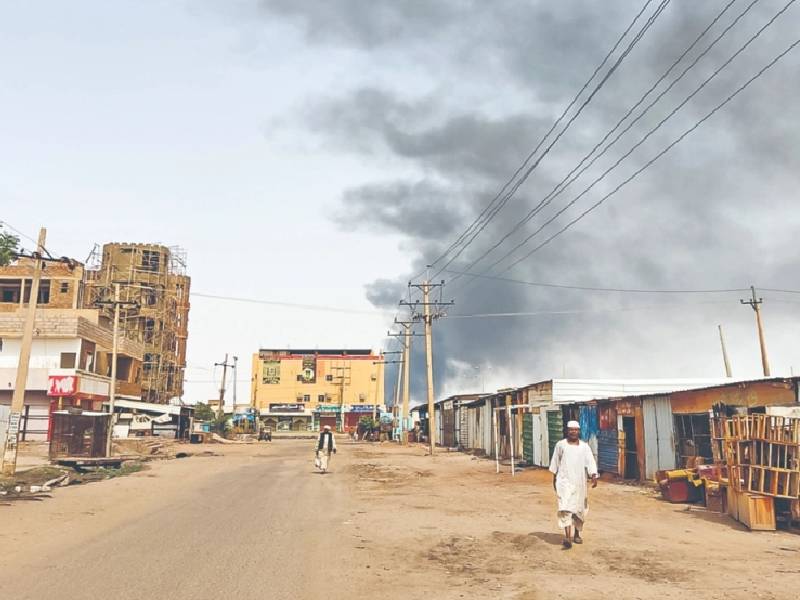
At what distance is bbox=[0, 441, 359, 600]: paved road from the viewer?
7.87 meters

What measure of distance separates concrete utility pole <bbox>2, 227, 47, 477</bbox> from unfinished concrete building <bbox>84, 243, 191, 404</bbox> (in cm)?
6253

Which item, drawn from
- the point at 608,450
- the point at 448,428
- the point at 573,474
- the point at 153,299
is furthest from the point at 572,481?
the point at 153,299

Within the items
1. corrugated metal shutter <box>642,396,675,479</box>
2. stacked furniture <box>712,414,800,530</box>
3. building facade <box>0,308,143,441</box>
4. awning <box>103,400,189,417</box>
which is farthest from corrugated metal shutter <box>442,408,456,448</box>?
stacked furniture <box>712,414,800,530</box>

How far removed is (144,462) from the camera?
116ft

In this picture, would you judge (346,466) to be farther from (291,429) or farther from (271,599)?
(291,429)

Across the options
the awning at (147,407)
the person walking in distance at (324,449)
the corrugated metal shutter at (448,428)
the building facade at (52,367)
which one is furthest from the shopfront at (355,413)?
the person walking in distance at (324,449)

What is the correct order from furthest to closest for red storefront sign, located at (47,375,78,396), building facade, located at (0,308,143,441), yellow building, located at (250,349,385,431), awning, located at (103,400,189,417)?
yellow building, located at (250,349,385,431) < awning, located at (103,400,189,417) < building facade, located at (0,308,143,441) < red storefront sign, located at (47,375,78,396)

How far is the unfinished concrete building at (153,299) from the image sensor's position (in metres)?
90.0

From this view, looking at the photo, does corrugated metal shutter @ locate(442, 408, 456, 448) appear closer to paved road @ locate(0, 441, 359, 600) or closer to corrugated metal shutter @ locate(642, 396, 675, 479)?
corrugated metal shutter @ locate(642, 396, 675, 479)

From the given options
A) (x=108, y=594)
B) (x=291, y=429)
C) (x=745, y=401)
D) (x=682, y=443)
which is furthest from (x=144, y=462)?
(x=291, y=429)

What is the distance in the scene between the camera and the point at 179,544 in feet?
35.3

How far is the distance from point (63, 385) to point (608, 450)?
41.3m

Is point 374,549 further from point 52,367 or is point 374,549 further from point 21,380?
point 52,367

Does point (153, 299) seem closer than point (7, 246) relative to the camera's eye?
No
